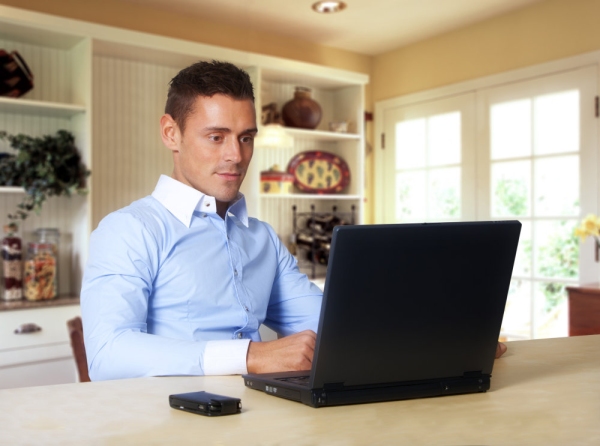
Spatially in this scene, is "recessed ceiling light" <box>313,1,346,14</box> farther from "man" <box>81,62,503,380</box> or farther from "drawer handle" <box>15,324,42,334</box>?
"man" <box>81,62,503,380</box>

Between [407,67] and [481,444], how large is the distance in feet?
14.2

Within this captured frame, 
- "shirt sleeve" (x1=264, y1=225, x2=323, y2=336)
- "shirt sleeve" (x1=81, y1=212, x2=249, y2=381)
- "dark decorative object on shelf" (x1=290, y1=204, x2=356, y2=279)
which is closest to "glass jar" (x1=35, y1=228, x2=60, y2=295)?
"dark decorative object on shelf" (x1=290, y1=204, x2=356, y2=279)

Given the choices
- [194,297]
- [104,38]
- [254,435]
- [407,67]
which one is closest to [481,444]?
[254,435]

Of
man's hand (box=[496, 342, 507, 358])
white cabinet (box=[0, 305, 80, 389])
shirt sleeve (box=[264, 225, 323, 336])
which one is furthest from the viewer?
white cabinet (box=[0, 305, 80, 389])

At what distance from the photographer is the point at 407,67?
481 centimetres

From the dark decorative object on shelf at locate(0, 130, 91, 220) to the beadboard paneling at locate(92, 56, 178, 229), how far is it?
0.42 m

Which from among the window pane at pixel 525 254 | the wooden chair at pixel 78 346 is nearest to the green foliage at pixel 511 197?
the window pane at pixel 525 254

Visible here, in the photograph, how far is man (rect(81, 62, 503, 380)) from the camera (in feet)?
4.44

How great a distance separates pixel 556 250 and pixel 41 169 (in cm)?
287

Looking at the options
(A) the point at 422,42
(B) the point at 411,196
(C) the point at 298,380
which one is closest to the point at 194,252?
(C) the point at 298,380

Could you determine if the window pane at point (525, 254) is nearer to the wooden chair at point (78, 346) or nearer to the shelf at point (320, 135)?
the shelf at point (320, 135)

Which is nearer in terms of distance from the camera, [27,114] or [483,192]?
[27,114]

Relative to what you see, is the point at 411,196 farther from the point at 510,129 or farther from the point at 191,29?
the point at 191,29

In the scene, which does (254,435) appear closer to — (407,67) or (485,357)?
(485,357)
